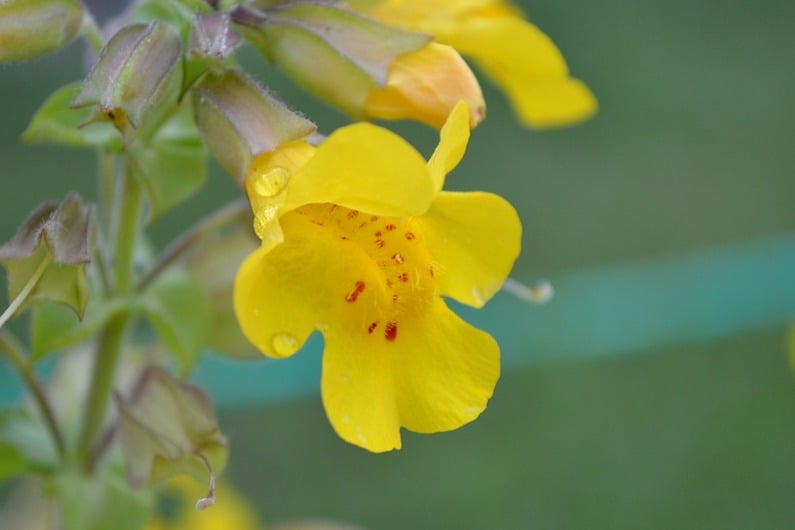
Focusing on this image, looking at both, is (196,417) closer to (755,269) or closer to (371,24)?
(371,24)

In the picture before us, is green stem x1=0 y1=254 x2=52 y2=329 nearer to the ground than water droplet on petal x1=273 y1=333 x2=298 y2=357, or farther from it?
nearer to the ground

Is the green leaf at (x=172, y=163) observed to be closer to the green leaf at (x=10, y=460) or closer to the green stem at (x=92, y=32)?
the green stem at (x=92, y=32)

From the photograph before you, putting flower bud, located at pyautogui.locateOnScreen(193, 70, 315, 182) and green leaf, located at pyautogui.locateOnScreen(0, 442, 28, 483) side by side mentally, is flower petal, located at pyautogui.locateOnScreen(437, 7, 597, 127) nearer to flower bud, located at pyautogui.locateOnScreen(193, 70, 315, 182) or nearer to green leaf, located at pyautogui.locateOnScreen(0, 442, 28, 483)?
flower bud, located at pyautogui.locateOnScreen(193, 70, 315, 182)

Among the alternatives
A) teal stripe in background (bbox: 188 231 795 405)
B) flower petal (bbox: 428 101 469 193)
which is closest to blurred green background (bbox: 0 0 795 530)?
teal stripe in background (bbox: 188 231 795 405)

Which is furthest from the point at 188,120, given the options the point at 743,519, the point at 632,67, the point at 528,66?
the point at 632,67

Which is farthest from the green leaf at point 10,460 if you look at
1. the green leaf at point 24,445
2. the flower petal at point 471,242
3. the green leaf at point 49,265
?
the flower petal at point 471,242

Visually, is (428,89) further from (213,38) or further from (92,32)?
(92,32)

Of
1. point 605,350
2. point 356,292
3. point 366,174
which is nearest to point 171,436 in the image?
point 356,292
